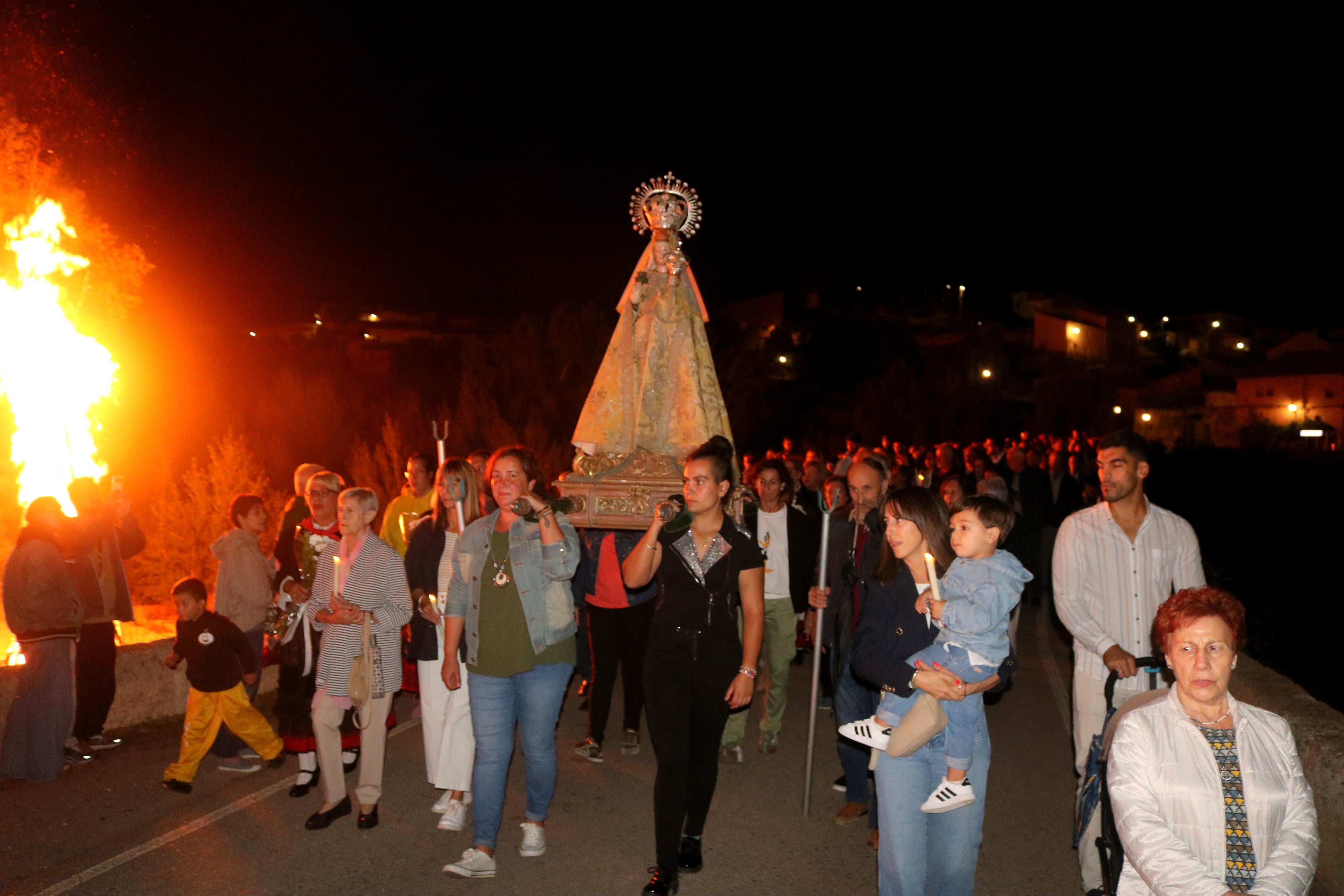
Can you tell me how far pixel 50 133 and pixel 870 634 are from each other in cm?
1368

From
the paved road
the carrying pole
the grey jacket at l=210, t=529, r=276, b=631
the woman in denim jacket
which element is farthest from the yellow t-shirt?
the carrying pole

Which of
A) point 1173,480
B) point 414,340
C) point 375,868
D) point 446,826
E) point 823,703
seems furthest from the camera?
point 414,340

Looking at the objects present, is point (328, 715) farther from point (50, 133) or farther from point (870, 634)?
point (50, 133)

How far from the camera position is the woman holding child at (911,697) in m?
4.14

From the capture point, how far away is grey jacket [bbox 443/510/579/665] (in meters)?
5.36

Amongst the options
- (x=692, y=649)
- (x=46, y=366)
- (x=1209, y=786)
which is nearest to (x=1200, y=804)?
(x=1209, y=786)

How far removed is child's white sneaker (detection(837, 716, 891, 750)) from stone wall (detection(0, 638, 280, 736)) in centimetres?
495

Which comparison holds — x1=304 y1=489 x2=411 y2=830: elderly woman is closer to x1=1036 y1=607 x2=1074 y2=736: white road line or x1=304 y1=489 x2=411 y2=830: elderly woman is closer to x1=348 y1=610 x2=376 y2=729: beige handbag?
x1=348 y1=610 x2=376 y2=729: beige handbag

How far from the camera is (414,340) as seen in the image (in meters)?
46.8

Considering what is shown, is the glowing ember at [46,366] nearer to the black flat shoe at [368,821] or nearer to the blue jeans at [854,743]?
the black flat shoe at [368,821]

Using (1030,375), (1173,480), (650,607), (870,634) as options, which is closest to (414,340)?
(1173,480)

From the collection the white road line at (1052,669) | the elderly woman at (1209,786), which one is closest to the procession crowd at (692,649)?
the elderly woman at (1209,786)

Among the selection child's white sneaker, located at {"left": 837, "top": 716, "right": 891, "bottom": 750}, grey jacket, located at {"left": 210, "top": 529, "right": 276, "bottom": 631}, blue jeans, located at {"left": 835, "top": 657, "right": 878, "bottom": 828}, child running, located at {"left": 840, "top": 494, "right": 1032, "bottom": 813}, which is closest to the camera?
child running, located at {"left": 840, "top": 494, "right": 1032, "bottom": 813}

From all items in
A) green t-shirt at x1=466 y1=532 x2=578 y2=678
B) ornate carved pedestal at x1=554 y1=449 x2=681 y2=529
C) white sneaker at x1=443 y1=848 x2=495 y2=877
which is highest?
ornate carved pedestal at x1=554 y1=449 x2=681 y2=529
